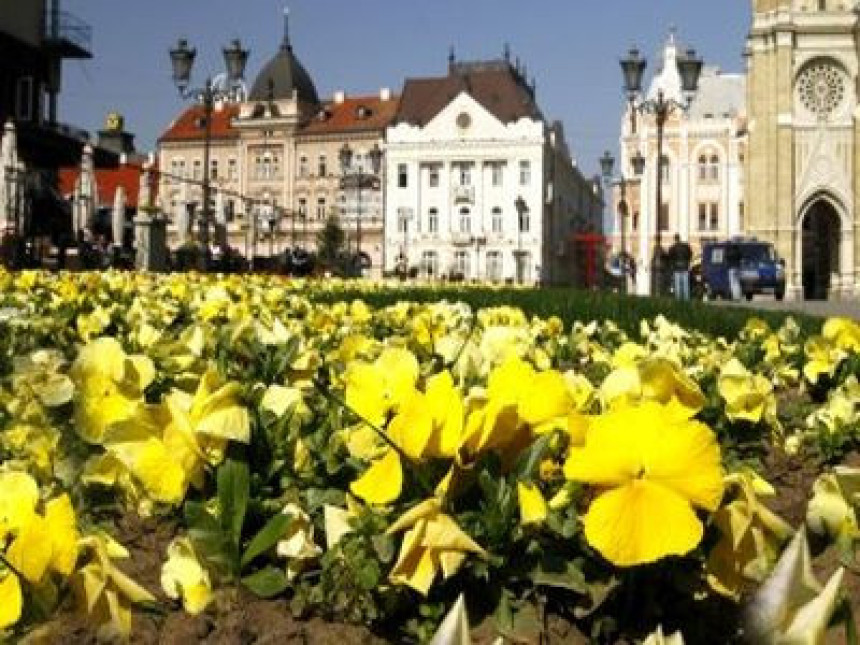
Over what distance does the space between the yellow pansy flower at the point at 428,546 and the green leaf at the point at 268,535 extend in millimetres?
213

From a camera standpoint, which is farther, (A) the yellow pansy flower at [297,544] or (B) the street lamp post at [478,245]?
(B) the street lamp post at [478,245]

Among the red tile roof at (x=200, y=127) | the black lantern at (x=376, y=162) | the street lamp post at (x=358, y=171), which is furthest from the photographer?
the red tile roof at (x=200, y=127)

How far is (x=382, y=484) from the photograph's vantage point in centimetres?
143

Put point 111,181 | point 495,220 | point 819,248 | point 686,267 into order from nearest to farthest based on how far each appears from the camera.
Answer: point 686,267
point 819,248
point 495,220
point 111,181

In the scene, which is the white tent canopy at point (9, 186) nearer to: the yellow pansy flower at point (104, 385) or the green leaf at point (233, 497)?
the yellow pansy flower at point (104, 385)

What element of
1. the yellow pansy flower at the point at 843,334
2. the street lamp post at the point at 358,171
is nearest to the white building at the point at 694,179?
the street lamp post at the point at 358,171

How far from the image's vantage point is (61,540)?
1160mm

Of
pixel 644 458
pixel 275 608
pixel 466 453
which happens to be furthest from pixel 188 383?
pixel 644 458

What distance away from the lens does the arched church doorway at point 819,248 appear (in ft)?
212

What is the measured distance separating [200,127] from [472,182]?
2328cm

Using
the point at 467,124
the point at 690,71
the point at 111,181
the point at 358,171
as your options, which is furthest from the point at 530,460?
the point at 111,181

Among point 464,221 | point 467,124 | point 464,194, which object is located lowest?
point 464,221

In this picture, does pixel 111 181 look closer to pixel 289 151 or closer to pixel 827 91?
pixel 289 151

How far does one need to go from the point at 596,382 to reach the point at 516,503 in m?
0.97
